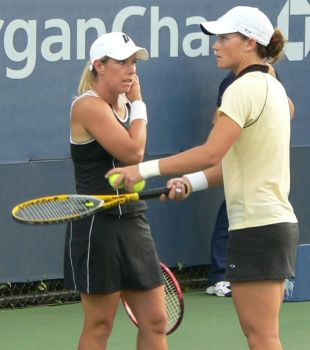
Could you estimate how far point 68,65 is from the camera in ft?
25.1

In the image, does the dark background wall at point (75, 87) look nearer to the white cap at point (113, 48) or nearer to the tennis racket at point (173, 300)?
the tennis racket at point (173, 300)

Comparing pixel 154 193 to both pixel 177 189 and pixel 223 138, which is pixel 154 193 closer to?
pixel 177 189

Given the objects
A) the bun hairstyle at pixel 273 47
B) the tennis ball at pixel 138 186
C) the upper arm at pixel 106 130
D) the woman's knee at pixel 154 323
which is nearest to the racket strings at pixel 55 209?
the tennis ball at pixel 138 186

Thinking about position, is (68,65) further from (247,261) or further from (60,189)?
(247,261)

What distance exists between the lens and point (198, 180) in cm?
479

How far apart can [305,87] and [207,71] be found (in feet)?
2.60

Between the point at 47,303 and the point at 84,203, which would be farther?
the point at 47,303

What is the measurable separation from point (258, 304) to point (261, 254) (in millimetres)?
189

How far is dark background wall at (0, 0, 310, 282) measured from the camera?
7523 millimetres

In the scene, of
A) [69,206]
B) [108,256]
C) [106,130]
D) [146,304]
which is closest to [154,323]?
[146,304]

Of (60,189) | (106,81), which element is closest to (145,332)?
(106,81)

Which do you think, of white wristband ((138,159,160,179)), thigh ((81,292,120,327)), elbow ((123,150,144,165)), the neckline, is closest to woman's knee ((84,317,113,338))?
thigh ((81,292,120,327))

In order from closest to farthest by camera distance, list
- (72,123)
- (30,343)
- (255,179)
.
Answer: (255,179) → (72,123) → (30,343)

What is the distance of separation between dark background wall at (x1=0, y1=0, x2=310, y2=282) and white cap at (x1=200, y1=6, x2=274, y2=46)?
298 cm
